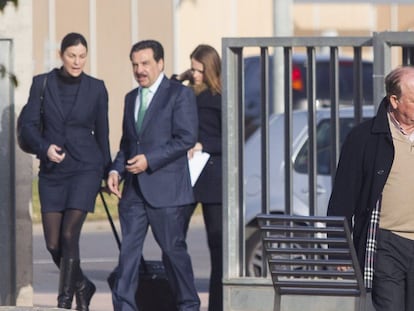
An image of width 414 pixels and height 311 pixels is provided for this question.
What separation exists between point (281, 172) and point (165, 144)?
7.94 feet

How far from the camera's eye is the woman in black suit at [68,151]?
9367mm

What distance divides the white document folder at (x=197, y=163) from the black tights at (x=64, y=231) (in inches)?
28.3

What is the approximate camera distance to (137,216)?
29.9 feet

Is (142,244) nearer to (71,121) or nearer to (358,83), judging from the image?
(71,121)

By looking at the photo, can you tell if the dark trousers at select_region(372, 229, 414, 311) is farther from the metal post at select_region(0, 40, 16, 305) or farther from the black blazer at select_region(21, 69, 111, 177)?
the metal post at select_region(0, 40, 16, 305)

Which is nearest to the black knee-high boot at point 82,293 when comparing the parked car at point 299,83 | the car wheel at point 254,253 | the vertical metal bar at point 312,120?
the vertical metal bar at point 312,120

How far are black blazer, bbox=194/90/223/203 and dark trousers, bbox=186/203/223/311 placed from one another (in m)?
0.09

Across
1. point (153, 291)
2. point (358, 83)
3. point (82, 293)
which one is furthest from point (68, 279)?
point (358, 83)

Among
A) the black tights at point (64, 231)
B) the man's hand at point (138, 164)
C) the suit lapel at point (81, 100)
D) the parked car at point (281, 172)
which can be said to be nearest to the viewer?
the man's hand at point (138, 164)

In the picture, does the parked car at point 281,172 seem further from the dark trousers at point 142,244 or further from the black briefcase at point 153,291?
the dark trousers at point 142,244

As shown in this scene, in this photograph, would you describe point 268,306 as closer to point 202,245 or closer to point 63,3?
point 202,245

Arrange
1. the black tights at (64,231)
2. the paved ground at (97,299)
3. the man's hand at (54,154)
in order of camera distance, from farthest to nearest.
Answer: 1. the paved ground at (97,299)
2. the black tights at (64,231)
3. the man's hand at (54,154)

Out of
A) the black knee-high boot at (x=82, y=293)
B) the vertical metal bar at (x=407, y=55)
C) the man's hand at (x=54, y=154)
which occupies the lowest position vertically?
the black knee-high boot at (x=82, y=293)

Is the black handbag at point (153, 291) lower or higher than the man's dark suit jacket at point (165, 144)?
lower
